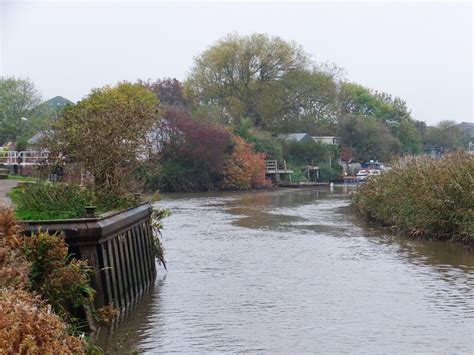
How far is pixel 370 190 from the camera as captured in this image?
3603 centimetres

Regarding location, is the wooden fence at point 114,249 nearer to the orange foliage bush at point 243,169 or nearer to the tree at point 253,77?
the orange foliage bush at point 243,169

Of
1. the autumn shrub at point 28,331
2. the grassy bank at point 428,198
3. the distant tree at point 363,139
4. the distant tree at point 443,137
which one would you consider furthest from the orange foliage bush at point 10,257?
the distant tree at point 443,137

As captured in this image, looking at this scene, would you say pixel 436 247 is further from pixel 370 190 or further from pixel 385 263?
pixel 370 190

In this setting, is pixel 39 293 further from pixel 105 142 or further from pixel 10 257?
pixel 105 142

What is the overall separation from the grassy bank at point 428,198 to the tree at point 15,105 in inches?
2246

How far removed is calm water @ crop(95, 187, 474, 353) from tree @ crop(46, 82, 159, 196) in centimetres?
290

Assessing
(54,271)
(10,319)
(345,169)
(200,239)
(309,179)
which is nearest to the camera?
(10,319)

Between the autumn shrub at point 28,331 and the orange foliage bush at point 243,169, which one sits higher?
the orange foliage bush at point 243,169

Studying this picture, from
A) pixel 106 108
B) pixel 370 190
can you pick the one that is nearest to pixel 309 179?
pixel 370 190

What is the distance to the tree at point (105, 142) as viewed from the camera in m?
18.1

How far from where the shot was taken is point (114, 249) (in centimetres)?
1469

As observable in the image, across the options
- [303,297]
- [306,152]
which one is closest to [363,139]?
[306,152]

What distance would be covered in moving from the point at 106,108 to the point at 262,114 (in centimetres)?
6998

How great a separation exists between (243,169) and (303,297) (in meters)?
55.0
